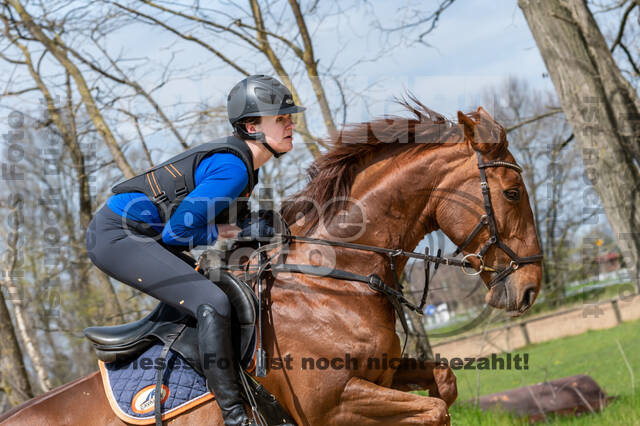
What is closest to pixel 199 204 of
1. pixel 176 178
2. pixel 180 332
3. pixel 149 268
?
pixel 176 178

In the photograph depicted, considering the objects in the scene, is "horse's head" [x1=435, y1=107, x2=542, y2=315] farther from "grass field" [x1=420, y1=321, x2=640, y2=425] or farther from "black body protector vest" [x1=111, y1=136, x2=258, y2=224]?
"grass field" [x1=420, y1=321, x2=640, y2=425]

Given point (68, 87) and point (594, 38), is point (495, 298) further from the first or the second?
point (68, 87)

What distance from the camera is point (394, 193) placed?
3400 millimetres

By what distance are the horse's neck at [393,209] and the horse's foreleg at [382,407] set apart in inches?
27.5

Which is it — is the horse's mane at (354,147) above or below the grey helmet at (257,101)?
below

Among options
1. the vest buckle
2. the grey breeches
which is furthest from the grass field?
the vest buckle

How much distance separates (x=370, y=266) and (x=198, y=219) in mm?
1027

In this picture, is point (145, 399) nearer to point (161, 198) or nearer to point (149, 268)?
point (149, 268)

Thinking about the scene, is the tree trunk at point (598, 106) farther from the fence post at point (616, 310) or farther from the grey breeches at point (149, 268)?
the fence post at point (616, 310)

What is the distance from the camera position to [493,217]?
10.6ft

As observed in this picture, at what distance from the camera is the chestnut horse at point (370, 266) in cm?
306

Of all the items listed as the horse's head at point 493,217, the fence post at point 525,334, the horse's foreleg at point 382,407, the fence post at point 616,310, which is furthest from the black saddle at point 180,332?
the fence post at point 616,310

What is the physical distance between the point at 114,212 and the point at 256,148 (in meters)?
0.89

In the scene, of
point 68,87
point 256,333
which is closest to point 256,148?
point 256,333
